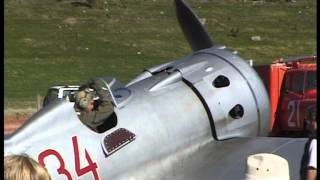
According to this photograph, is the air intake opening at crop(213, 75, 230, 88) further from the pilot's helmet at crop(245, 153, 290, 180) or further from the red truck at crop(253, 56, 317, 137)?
the red truck at crop(253, 56, 317, 137)

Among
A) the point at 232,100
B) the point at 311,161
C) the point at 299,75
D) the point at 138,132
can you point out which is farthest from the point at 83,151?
the point at 299,75

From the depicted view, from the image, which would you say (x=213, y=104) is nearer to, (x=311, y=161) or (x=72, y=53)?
(x=311, y=161)

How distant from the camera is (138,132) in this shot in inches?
181

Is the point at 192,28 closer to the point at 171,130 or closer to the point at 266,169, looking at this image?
the point at 171,130

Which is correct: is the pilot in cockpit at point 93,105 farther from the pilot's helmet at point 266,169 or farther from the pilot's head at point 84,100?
the pilot's helmet at point 266,169

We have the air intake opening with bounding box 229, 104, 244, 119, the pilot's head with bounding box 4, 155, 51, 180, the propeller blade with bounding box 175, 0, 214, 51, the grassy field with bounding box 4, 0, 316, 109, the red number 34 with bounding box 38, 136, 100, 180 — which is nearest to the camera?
the pilot's head with bounding box 4, 155, 51, 180

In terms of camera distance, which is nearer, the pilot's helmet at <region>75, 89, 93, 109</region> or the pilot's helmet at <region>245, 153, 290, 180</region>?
the pilot's helmet at <region>245, 153, 290, 180</region>

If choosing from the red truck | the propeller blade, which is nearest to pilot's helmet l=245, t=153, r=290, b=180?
the propeller blade

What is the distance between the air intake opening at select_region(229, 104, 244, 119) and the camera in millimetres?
5518

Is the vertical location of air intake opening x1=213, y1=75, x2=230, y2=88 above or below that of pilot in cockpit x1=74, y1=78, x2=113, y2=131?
below

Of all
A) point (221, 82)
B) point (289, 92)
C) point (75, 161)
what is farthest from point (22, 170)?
point (289, 92)

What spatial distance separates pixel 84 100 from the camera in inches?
171

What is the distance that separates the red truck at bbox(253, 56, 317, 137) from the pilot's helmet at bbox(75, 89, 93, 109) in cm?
605

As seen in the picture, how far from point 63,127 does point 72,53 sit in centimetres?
1145
